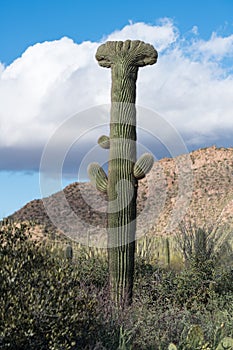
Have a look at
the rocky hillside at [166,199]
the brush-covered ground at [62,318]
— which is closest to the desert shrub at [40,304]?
the brush-covered ground at [62,318]

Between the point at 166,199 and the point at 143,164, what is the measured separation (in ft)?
69.3

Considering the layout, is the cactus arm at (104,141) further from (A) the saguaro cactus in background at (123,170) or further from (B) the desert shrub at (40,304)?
(B) the desert shrub at (40,304)

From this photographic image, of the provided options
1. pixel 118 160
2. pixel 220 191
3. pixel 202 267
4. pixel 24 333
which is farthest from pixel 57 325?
pixel 220 191

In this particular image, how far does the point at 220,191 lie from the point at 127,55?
21.1 m

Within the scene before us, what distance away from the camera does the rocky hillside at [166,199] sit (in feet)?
87.4

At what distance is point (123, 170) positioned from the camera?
901cm

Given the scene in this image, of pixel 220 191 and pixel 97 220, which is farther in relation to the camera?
pixel 220 191

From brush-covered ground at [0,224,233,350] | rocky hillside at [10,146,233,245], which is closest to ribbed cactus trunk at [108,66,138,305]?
brush-covered ground at [0,224,233,350]

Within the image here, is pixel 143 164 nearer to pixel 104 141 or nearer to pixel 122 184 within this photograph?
pixel 122 184

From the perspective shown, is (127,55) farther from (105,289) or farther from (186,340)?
(186,340)

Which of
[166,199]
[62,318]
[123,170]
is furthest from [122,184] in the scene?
[166,199]

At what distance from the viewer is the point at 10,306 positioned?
501 cm

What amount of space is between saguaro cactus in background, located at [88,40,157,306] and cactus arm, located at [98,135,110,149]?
0.52 ft

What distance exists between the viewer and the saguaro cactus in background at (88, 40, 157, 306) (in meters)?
9.01
